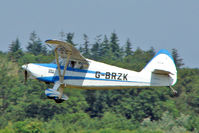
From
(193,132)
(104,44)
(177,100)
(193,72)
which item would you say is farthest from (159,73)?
(104,44)

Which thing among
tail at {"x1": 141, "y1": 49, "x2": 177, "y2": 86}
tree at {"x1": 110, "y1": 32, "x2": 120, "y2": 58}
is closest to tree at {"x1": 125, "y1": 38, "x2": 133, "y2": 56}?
tree at {"x1": 110, "y1": 32, "x2": 120, "y2": 58}

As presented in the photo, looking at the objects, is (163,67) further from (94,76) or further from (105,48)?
(105,48)

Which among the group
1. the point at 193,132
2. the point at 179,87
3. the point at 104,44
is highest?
the point at 104,44

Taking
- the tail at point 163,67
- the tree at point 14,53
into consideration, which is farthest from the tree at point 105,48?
the tail at point 163,67

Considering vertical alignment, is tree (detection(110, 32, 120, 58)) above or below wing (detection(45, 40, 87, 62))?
above

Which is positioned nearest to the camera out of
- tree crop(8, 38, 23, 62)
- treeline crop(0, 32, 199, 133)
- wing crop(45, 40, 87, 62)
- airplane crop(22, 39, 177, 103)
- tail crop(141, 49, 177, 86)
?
wing crop(45, 40, 87, 62)

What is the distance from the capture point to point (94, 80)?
51.0 feet

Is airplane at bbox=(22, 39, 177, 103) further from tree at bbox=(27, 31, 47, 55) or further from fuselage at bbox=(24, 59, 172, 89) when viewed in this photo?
tree at bbox=(27, 31, 47, 55)

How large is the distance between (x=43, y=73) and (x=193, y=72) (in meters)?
48.1

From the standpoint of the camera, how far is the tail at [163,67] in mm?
15273

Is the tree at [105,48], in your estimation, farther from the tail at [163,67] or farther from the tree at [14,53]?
the tail at [163,67]

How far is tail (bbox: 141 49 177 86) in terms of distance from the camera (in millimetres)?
15273

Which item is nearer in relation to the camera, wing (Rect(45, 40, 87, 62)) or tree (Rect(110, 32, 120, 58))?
wing (Rect(45, 40, 87, 62))

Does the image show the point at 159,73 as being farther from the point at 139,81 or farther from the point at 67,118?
the point at 67,118
